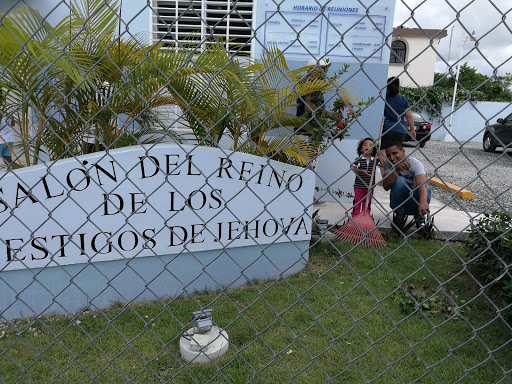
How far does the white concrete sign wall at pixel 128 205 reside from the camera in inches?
104

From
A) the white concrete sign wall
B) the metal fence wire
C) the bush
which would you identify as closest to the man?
the metal fence wire

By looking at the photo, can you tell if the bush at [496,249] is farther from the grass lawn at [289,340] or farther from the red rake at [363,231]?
the red rake at [363,231]

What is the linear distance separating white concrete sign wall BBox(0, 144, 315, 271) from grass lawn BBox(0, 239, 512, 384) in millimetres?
435

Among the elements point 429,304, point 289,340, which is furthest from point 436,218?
point 289,340

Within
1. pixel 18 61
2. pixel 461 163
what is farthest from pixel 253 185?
pixel 461 163

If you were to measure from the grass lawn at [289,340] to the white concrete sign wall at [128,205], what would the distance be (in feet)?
1.43

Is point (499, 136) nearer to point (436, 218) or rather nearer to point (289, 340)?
point (436, 218)

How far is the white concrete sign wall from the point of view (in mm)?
2648

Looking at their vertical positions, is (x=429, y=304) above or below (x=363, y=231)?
above

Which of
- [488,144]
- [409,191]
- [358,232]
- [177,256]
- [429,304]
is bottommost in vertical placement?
[488,144]

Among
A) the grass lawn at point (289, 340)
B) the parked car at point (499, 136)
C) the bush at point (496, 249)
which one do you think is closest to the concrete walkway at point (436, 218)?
the bush at point (496, 249)

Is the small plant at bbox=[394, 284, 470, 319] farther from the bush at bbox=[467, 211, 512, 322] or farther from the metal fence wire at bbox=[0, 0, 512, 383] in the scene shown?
the bush at bbox=[467, 211, 512, 322]

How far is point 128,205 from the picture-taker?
2863mm

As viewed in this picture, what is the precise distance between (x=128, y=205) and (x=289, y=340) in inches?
53.4
